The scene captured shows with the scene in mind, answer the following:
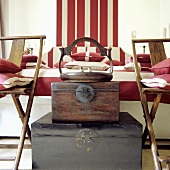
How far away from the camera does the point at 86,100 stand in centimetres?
165

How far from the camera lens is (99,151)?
160 cm

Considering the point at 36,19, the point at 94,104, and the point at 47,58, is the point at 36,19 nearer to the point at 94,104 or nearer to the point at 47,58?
the point at 47,58

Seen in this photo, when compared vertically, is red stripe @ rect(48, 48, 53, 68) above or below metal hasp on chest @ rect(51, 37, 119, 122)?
above

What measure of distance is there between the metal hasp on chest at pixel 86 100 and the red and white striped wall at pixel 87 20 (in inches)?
123

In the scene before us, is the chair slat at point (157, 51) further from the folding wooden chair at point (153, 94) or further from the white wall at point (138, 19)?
the white wall at point (138, 19)

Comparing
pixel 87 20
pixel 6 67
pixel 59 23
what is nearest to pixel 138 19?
pixel 87 20

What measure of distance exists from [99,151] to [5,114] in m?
1.25

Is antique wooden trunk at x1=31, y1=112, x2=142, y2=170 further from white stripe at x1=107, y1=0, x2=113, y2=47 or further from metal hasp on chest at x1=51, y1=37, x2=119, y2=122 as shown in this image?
white stripe at x1=107, y1=0, x2=113, y2=47

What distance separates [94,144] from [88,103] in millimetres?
248

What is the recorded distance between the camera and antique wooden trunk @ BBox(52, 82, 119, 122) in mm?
1643

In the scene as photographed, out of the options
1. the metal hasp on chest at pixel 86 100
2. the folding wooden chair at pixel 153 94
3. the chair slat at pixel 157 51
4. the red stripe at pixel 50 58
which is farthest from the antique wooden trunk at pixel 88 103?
the red stripe at pixel 50 58

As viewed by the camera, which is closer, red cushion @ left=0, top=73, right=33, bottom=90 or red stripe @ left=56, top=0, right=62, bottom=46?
red cushion @ left=0, top=73, right=33, bottom=90

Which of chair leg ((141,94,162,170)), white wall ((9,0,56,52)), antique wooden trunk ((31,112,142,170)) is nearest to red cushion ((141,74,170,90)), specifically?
chair leg ((141,94,162,170))

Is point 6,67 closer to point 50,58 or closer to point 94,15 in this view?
point 50,58
